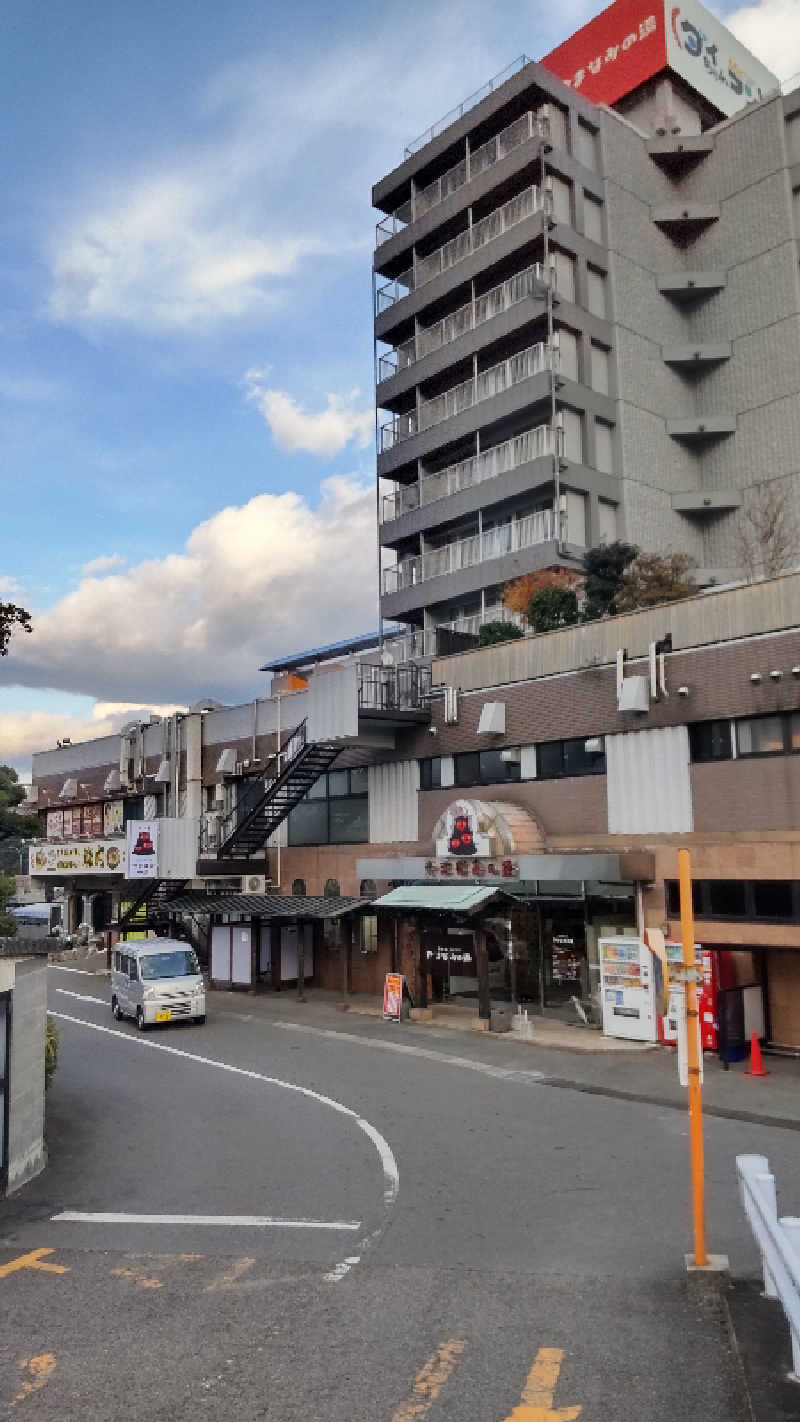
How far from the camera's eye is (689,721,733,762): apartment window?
20.1m

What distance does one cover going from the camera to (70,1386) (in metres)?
6.69

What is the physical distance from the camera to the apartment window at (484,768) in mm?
25000

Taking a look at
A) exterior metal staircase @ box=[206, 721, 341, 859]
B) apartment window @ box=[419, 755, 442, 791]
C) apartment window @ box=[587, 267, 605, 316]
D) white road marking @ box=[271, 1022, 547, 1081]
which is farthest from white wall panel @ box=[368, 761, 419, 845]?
apartment window @ box=[587, 267, 605, 316]

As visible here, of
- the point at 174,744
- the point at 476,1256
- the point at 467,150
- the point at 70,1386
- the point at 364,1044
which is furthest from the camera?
the point at 467,150

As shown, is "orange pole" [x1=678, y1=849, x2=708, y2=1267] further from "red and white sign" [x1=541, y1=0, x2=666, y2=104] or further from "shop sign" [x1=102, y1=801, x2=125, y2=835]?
"red and white sign" [x1=541, y1=0, x2=666, y2=104]

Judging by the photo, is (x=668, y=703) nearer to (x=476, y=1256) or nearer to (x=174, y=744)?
(x=476, y=1256)

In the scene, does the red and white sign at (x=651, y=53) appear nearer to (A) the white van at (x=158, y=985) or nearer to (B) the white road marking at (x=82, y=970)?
(A) the white van at (x=158, y=985)

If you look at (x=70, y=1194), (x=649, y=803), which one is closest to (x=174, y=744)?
(x=649, y=803)

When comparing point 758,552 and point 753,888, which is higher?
point 758,552

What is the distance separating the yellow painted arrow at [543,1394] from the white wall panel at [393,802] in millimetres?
20830

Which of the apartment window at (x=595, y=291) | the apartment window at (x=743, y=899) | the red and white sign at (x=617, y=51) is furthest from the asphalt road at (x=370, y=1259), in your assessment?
the red and white sign at (x=617, y=51)

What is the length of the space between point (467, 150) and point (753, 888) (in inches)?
1581

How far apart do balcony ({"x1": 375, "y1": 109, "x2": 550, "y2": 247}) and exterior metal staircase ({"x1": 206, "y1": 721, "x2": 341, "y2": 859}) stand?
96.8 ft

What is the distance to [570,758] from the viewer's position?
2347 centimetres
